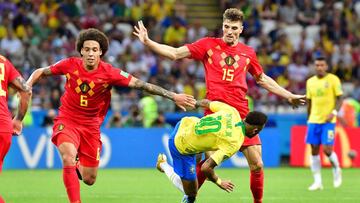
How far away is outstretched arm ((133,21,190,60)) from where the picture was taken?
12.1 metres

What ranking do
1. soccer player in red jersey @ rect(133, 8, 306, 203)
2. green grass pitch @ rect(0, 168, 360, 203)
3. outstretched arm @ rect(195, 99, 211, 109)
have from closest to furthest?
outstretched arm @ rect(195, 99, 211, 109)
soccer player in red jersey @ rect(133, 8, 306, 203)
green grass pitch @ rect(0, 168, 360, 203)

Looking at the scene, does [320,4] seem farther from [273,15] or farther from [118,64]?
[118,64]

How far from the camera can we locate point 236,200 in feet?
48.0

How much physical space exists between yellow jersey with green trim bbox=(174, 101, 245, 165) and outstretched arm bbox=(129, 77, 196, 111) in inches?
13.3

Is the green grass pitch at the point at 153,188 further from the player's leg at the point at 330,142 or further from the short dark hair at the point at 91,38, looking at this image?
the short dark hair at the point at 91,38

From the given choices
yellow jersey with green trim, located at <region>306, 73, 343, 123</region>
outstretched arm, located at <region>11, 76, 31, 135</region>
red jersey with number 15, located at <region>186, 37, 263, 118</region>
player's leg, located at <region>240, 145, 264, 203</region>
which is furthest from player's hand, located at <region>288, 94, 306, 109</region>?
yellow jersey with green trim, located at <region>306, 73, 343, 123</region>

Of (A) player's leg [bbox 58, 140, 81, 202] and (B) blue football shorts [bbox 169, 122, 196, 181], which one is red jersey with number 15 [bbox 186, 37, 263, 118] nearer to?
(B) blue football shorts [bbox 169, 122, 196, 181]

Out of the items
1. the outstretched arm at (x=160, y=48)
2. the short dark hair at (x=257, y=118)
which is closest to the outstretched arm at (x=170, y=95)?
the outstretched arm at (x=160, y=48)

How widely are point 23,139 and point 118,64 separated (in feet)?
15.9

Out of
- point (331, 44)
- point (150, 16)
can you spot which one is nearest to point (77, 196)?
point (150, 16)

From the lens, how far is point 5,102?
9914mm

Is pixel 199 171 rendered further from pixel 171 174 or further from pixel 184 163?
pixel 184 163

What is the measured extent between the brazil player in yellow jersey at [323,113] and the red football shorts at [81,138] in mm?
6088

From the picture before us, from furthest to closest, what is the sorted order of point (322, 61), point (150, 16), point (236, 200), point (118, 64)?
point (150, 16) → point (118, 64) → point (322, 61) → point (236, 200)
